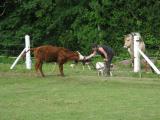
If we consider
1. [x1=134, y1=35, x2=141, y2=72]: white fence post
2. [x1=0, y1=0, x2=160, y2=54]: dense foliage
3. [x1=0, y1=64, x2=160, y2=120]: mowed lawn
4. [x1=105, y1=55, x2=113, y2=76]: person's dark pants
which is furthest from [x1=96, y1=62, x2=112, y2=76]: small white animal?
[x1=0, y1=0, x2=160, y2=54]: dense foliage

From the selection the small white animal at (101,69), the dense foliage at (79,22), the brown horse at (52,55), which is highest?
the dense foliage at (79,22)

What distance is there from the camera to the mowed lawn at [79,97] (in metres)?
12.2

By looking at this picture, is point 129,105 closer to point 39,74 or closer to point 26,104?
point 26,104

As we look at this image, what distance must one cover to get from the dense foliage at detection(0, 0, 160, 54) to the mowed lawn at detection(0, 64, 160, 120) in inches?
516

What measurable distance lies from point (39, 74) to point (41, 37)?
659 inches

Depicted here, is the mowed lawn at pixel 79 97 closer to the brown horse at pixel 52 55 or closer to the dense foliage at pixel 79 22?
the brown horse at pixel 52 55

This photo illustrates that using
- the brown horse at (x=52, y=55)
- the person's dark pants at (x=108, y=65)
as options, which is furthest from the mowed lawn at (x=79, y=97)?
the brown horse at (x=52, y=55)

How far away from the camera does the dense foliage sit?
113 ft

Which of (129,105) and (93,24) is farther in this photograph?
(93,24)

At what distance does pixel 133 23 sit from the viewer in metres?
34.7

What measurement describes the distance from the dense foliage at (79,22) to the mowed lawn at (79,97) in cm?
1312

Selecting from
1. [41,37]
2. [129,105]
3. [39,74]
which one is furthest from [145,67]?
[41,37]

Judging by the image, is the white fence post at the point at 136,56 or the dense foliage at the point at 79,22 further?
the dense foliage at the point at 79,22

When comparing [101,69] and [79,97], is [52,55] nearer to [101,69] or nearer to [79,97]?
[101,69]
